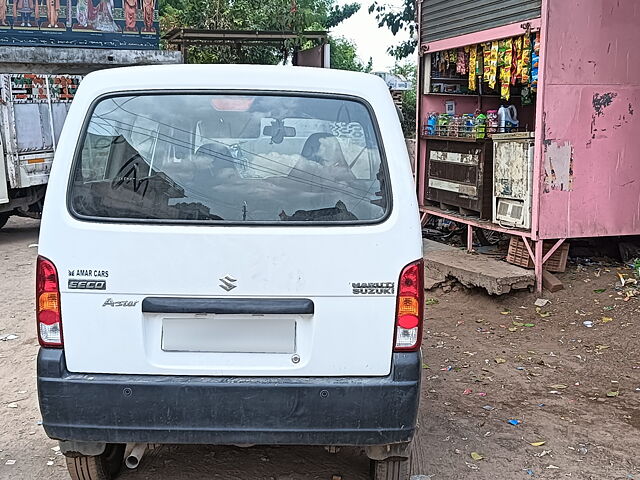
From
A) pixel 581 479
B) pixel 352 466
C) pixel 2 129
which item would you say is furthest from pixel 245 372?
pixel 2 129

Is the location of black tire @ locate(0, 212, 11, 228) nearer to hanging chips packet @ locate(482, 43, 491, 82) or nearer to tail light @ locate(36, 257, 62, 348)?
hanging chips packet @ locate(482, 43, 491, 82)

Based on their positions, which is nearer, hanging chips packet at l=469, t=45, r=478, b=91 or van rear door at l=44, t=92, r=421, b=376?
van rear door at l=44, t=92, r=421, b=376

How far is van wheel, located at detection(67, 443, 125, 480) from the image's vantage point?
11.0ft

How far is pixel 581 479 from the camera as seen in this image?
3.71m

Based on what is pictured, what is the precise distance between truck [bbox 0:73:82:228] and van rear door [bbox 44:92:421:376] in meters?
8.29

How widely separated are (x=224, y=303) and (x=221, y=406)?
0.41m

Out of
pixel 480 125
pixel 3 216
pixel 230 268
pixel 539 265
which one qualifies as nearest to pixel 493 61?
pixel 480 125

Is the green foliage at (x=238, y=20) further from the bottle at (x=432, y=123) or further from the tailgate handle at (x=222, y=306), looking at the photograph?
the tailgate handle at (x=222, y=306)

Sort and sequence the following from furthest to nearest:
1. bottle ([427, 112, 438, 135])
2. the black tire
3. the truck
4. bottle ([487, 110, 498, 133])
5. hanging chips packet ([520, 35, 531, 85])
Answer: the black tire, the truck, bottle ([427, 112, 438, 135]), bottle ([487, 110, 498, 133]), hanging chips packet ([520, 35, 531, 85])

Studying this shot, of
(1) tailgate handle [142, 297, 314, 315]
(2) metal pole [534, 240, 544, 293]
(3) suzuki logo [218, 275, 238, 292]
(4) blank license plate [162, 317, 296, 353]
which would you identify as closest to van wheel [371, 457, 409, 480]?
(4) blank license plate [162, 317, 296, 353]

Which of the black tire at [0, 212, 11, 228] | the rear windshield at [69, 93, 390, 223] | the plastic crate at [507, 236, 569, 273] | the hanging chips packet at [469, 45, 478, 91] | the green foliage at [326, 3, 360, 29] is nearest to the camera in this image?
the rear windshield at [69, 93, 390, 223]

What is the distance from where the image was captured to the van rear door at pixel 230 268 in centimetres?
286

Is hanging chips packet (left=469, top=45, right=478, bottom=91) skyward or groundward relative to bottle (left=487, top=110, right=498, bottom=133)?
skyward

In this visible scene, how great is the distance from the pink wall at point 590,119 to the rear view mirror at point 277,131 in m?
4.37
